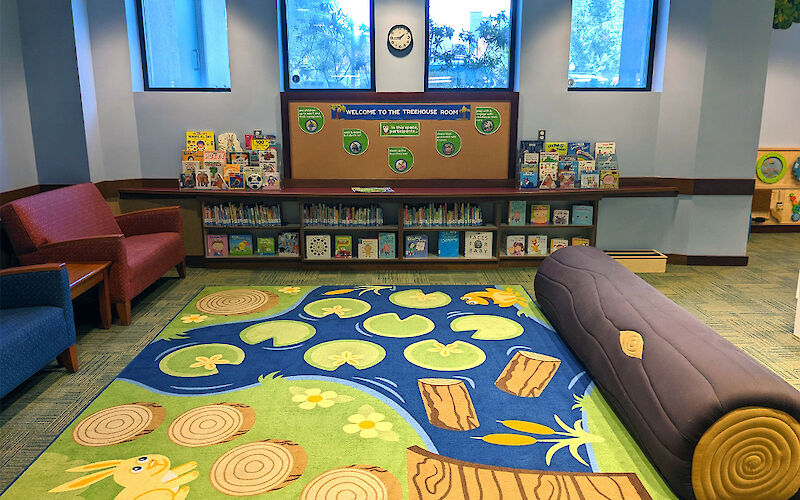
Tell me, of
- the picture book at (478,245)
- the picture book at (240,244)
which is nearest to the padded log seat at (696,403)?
the picture book at (478,245)

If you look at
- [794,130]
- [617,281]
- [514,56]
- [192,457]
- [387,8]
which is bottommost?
[192,457]

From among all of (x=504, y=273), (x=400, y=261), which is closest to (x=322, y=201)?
(x=400, y=261)

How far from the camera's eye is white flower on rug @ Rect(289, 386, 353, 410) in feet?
10.6

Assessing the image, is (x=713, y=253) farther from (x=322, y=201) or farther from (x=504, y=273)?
(x=322, y=201)

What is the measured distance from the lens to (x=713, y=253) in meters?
6.01

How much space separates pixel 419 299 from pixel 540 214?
1.78 meters

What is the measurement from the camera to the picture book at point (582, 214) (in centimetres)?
595

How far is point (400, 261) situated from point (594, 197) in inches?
80.2

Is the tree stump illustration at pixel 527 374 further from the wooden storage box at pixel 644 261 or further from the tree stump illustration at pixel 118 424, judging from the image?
the wooden storage box at pixel 644 261

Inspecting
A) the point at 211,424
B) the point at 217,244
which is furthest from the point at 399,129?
the point at 211,424

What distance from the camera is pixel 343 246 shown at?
5.92 metres

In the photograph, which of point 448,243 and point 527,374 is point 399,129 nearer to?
point 448,243

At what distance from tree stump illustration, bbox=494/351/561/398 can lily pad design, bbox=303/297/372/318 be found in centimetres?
141

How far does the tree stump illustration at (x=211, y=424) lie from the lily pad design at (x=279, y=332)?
2.91 ft
